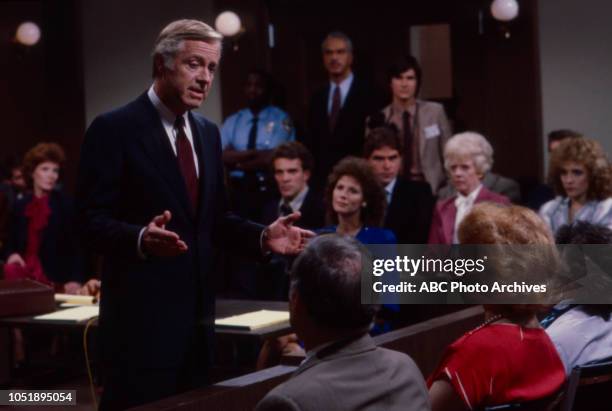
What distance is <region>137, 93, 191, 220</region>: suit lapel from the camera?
2.54 m

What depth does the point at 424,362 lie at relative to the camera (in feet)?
11.0

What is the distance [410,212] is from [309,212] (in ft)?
1.75

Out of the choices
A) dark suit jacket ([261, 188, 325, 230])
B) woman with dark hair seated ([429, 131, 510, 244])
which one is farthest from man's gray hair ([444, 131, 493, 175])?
dark suit jacket ([261, 188, 325, 230])

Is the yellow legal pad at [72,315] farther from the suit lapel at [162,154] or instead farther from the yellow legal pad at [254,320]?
the suit lapel at [162,154]

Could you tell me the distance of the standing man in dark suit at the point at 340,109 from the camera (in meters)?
6.37

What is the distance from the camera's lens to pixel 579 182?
5270 millimetres

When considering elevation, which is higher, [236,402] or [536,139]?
[536,139]

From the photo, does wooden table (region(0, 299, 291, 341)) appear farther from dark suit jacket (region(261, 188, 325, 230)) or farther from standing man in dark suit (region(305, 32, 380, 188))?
standing man in dark suit (region(305, 32, 380, 188))

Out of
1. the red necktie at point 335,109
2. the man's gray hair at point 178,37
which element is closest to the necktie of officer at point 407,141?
the red necktie at point 335,109

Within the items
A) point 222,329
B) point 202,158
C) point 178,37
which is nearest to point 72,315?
point 222,329

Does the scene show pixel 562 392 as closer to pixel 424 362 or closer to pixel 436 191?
pixel 424 362

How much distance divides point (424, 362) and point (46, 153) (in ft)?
12.8

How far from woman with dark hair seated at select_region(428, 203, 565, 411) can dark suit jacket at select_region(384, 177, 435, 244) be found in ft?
9.85

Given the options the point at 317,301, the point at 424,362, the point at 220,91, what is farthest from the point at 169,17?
the point at 317,301
